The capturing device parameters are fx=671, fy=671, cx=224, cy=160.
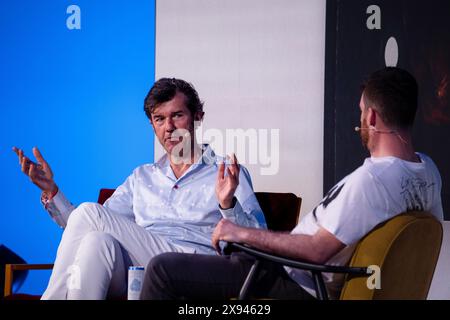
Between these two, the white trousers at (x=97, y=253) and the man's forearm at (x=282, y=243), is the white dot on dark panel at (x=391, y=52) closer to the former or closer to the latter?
the white trousers at (x=97, y=253)

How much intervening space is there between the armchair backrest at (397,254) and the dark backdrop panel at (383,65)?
64.1 inches

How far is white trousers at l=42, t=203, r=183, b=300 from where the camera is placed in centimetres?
278

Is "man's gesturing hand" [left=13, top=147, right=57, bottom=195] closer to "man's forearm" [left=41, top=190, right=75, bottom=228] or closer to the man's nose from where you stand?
"man's forearm" [left=41, top=190, right=75, bottom=228]

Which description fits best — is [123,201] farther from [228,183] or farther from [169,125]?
[228,183]

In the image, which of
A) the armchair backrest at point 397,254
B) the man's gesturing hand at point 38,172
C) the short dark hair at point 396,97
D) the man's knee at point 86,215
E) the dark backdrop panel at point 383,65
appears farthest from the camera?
the dark backdrop panel at point 383,65

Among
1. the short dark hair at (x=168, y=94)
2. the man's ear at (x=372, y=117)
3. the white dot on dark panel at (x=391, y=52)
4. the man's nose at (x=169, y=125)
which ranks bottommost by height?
the man's nose at (x=169, y=125)

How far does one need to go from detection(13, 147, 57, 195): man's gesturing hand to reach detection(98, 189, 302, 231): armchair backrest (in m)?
1.12

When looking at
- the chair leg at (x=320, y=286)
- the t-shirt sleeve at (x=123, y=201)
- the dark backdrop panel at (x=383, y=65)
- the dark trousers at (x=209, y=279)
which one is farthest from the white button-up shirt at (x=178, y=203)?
the dark backdrop panel at (x=383, y=65)

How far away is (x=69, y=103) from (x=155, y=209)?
61.7 inches

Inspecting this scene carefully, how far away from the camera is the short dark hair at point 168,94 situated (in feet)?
11.7

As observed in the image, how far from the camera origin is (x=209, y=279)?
2.55 m

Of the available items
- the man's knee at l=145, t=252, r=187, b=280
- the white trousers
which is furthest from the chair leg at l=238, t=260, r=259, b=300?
the white trousers

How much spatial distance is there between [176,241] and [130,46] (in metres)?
1.81
